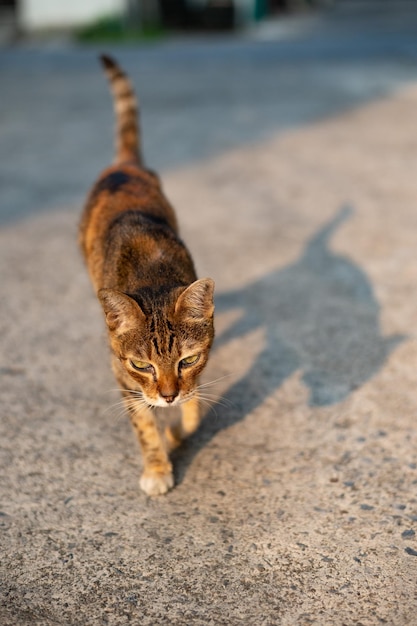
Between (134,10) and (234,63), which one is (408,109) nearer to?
(234,63)

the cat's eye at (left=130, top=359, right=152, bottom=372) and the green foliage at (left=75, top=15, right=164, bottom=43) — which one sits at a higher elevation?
the cat's eye at (left=130, top=359, right=152, bottom=372)

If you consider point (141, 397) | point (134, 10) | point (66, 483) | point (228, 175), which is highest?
point (141, 397)

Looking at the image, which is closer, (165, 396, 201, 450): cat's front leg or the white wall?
(165, 396, 201, 450): cat's front leg

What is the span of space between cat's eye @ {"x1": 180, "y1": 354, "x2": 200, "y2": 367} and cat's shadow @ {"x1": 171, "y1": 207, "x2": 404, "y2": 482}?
559 millimetres

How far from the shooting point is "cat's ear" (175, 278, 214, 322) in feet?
9.07

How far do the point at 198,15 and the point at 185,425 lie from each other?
614 inches

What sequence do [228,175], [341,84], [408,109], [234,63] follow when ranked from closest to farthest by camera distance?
[228,175], [408,109], [341,84], [234,63]

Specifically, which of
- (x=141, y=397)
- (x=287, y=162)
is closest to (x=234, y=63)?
(x=287, y=162)

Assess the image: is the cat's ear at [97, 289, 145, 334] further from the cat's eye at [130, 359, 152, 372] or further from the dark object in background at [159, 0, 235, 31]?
the dark object in background at [159, 0, 235, 31]

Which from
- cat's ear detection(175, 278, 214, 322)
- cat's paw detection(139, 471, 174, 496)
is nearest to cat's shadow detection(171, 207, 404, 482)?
cat's paw detection(139, 471, 174, 496)

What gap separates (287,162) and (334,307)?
3131 mm

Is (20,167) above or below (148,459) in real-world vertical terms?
below

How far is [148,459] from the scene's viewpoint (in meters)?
3.00

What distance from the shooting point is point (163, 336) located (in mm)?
2787
